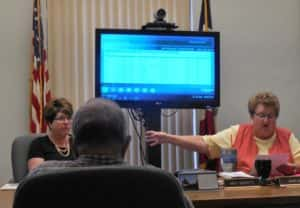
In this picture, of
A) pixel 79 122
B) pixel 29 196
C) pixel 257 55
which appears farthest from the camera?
pixel 257 55

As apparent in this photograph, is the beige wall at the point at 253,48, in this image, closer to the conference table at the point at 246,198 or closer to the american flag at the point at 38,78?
the american flag at the point at 38,78

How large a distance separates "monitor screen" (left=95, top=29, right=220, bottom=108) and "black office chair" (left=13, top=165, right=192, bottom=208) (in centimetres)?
275

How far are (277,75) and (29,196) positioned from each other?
4.02 metres

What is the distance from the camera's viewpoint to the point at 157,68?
4.21 metres

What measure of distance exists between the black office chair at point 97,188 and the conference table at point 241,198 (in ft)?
3.01

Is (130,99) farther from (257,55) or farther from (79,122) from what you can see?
(79,122)

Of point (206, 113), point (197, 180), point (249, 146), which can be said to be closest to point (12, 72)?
point (206, 113)

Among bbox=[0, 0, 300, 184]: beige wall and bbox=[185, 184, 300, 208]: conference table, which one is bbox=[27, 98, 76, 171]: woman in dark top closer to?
bbox=[0, 0, 300, 184]: beige wall

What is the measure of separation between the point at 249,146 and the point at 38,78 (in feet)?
6.04

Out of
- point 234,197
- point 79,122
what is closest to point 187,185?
point 234,197

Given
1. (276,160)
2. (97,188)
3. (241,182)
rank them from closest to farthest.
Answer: (97,188) → (241,182) → (276,160)

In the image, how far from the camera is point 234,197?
2.36 metres

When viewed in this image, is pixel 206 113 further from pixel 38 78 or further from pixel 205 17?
pixel 38 78

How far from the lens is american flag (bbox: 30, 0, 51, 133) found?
442 cm
